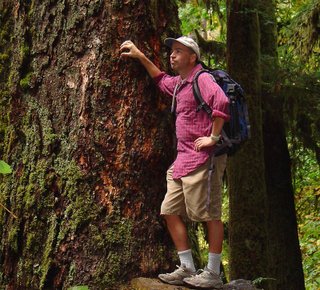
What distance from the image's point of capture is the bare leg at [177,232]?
14.6ft

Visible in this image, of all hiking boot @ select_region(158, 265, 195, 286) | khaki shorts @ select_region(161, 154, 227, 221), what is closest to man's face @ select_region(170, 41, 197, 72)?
khaki shorts @ select_region(161, 154, 227, 221)

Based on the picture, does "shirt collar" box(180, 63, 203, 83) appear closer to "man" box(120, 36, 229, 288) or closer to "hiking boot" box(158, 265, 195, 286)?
"man" box(120, 36, 229, 288)

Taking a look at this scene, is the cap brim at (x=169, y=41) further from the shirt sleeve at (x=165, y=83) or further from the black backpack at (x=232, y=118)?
the black backpack at (x=232, y=118)

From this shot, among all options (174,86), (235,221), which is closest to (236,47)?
(235,221)

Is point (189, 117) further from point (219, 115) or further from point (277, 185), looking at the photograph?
point (277, 185)

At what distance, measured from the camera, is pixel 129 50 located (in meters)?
4.49

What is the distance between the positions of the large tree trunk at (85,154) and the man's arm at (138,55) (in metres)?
0.05

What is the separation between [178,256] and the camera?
4.57 m

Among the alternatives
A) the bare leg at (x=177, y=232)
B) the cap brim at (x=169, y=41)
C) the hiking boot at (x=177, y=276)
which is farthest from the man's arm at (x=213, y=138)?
the hiking boot at (x=177, y=276)

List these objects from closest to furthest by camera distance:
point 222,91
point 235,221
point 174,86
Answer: point 222,91
point 174,86
point 235,221

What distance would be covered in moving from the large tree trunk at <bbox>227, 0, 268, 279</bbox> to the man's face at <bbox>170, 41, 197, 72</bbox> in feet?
13.0

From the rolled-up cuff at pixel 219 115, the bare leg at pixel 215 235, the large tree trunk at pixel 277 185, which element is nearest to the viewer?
the rolled-up cuff at pixel 219 115

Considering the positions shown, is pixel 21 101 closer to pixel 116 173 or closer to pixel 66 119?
pixel 66 119

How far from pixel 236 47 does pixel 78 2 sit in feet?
16.7
